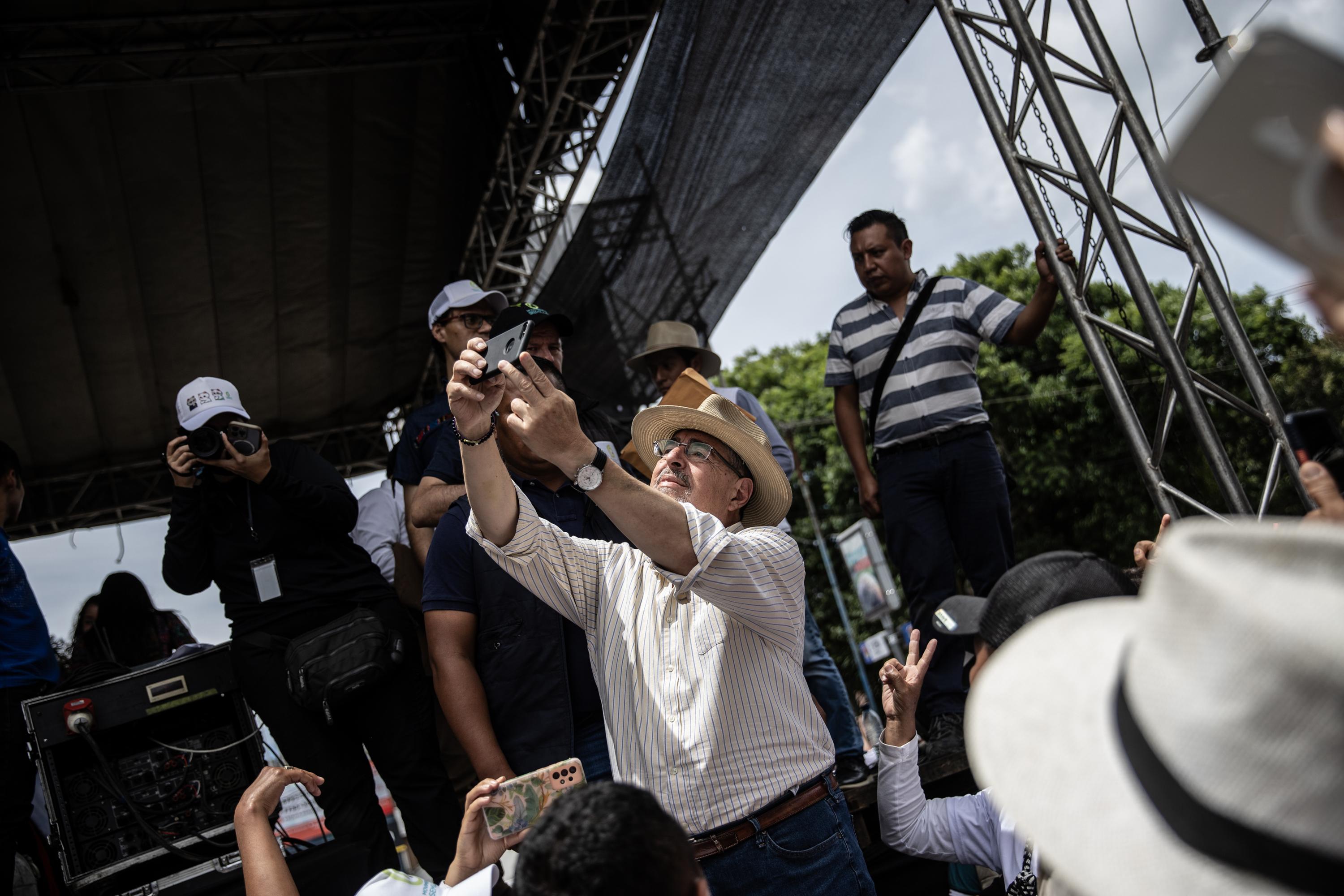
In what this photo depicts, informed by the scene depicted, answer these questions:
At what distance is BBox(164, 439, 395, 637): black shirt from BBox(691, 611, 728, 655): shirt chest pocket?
4.95 ft

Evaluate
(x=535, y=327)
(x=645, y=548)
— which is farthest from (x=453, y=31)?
(x=645, y=548)

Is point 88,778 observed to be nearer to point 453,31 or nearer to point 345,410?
point 453,31

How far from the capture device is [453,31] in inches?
255

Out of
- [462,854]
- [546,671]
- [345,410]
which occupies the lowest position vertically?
[462,854]

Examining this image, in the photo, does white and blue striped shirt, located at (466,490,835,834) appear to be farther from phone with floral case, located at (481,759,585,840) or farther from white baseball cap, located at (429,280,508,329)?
white baseball cap, located at (429,280,508,329)

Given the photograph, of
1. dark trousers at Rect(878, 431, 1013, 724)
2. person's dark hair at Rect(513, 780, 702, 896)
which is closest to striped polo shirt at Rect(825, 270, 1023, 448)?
dark trousers at Rect(878, 431, 1013, 724)

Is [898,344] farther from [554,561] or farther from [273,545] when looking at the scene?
[273,545]

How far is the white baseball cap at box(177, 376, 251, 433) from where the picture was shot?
3189 millimetres

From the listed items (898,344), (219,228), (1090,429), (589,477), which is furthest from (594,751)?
(1090,429)

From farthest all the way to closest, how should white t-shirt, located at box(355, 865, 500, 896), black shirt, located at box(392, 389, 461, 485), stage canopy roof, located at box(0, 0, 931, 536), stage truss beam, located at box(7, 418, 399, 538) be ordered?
stage truss beam, located at box(7, 418, 399, 538), stage canopy roof, located at box(0, 0, 931, 536), black shirt, located at box(392, 389, 461, 485), white t-shirt, located at box(355, 865, 500, 896)

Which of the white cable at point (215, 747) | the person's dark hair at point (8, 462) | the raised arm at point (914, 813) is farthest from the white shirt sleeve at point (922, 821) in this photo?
the person's dark hair at point (8, 462)

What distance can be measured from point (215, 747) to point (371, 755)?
599mm

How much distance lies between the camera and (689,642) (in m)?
2.24

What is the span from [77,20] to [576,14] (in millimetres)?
2896
